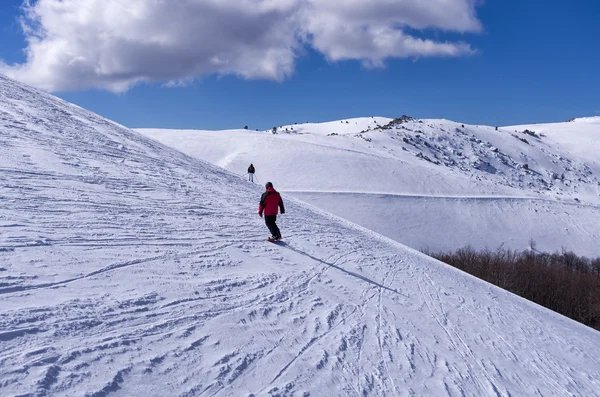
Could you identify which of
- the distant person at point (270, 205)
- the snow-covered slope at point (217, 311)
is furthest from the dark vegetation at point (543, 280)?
the distant person at point (270, 205)

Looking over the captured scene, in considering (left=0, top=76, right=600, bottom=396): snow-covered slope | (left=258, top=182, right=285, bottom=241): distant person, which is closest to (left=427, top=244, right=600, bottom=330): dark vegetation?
(left=0, top=76, right=600, bottom=396): snow-covered slope

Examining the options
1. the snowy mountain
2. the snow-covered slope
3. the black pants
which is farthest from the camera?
the snowy mountain

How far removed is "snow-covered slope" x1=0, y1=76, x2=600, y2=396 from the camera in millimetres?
5219

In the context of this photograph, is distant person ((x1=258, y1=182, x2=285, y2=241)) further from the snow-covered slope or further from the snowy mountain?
the snowy mountain

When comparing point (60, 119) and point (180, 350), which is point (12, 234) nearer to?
point (180, 350)

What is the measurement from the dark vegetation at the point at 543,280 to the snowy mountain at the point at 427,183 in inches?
106

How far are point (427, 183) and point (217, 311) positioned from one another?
41666mm

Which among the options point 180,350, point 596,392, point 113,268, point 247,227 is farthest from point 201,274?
point 596,392

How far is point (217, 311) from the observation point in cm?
696

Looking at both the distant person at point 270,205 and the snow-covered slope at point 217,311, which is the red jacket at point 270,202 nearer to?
the distant person at point 270,205

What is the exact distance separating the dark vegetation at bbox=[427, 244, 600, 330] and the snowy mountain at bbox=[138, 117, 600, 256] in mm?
2698

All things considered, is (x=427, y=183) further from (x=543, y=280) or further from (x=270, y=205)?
(x=270, y=205)

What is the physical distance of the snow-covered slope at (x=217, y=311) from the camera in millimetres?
5219

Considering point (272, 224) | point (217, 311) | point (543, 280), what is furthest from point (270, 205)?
point (543, 280)
